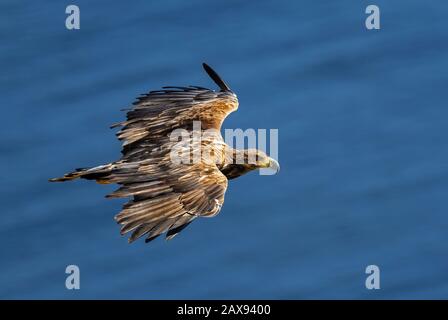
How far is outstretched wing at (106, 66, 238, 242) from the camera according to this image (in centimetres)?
1614

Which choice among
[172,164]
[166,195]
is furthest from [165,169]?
[166,195]

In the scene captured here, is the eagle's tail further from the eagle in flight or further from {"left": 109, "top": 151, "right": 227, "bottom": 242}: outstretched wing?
{"left": 109, "top": 151, "right": 227, "bottom": 242}: outstretched wing

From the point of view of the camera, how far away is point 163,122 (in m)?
18.5

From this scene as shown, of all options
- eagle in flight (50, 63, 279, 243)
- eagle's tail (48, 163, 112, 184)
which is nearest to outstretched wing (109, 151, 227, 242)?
eagle in flight (50, 63, 279, 243)

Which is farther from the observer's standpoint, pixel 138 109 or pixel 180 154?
pixel 138 109

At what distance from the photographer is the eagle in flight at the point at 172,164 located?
16203mm

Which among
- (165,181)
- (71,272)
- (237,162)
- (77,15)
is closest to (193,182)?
(165,181)

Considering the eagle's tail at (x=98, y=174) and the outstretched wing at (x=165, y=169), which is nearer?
the outstretched wing at (x=165, y=169)

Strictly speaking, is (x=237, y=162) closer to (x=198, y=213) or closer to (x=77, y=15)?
(x=198, y=213)

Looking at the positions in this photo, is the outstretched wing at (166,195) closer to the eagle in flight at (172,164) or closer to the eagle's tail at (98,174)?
the eagle in flight at (172,164)

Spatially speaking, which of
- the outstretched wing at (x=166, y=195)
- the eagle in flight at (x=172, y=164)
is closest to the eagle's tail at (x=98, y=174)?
the eagle in flight at (x=172, y=164)

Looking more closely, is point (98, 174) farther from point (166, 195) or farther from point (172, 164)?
point (166, 195)

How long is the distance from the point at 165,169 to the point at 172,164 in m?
0.11

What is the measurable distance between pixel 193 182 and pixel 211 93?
8.33 feet
